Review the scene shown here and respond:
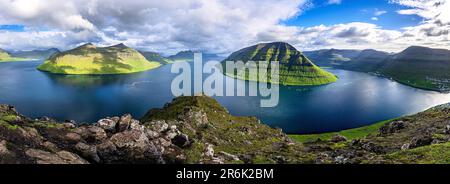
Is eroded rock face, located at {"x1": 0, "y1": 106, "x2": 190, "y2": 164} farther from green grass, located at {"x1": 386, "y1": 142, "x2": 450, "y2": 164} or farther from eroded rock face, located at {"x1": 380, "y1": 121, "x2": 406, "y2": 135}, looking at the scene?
eroded rock face, located at {"x1": 380, "y1": 121, "x2": 406, "y2": 135}

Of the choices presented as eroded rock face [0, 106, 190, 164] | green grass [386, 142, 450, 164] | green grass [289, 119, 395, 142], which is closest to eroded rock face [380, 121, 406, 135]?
green grass [289, 119, 395, 142]

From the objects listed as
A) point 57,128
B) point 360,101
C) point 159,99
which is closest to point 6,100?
point 159,99

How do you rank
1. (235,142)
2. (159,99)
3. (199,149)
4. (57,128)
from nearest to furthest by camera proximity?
(57,128) < (199,149) < (235,142) < (159,99)

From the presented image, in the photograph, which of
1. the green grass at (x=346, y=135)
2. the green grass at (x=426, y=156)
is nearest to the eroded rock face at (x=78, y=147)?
the green grass at (x=426, y=156)

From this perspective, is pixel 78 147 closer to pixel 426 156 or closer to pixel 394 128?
pixel 426 156

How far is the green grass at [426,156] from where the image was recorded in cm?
2883

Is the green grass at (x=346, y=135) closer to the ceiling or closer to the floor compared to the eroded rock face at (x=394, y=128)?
closer to the floor

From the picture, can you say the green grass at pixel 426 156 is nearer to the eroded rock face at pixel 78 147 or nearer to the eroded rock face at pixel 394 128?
the eroded rock face at pixel 78 147

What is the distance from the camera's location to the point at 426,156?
102 feet

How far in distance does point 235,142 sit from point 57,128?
41847 millimetres

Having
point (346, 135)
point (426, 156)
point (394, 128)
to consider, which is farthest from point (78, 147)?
point (346, 135)

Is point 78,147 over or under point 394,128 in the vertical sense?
over
